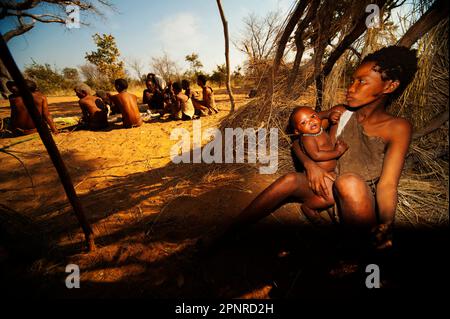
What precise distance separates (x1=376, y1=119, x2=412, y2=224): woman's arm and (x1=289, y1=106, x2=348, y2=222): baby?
34 cm

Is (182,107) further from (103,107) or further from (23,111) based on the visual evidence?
(23,111)

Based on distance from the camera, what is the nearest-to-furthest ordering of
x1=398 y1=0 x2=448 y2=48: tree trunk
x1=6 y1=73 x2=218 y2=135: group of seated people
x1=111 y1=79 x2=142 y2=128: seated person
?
1. x1=398 y1=0 x2=448 y2=48: tree trunk
2. x1=6 y1=73 x2=218 y2=135: group of seated people
3. x1=111 y1=79 x2=142 y2=128: seated person

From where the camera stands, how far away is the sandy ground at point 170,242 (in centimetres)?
147

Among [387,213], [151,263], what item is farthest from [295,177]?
[151,263]

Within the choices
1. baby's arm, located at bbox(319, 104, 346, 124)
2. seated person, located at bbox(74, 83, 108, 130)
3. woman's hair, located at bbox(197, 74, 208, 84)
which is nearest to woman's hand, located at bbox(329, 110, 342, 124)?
baby's arm, located at bbox(319, 104, 346, 124)

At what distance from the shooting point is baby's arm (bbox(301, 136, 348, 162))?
1701 mm

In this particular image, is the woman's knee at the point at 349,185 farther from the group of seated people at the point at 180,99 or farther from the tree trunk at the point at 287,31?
the group of seated people at the point at 180,99

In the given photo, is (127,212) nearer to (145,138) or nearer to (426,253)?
(426,253)

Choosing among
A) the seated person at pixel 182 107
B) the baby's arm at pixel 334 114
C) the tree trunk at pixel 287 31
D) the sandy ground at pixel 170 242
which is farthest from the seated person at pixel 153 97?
the baby's arm at pixel 334 114

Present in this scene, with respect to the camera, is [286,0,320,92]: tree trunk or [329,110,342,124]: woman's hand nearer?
[329,110,342,124]: woman's hand

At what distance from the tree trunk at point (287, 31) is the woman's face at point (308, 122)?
51.5 inches

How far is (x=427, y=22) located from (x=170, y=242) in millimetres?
2928

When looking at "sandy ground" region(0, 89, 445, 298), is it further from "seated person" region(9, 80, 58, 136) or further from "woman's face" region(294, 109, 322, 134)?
"seated person" region(9, 80, 58, 136)

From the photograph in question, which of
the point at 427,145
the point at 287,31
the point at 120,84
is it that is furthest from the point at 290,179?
the point at 120,84
